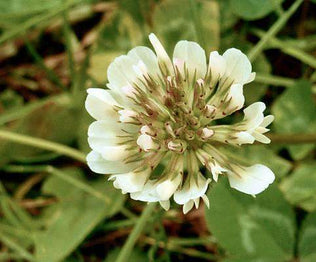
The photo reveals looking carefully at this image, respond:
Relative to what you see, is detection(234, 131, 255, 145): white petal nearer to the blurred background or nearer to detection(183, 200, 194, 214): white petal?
detection(183, 200, 194, 214): white petal

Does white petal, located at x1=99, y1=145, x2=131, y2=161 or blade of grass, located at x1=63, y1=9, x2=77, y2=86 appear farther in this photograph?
blade of grass, located at x1=63, y1=9, x2=77, y2=86

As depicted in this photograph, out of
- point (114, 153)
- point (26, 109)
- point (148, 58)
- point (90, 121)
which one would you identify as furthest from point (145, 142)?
point (26, 109)

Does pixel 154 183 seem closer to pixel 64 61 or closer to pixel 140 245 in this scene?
pixel 140 245

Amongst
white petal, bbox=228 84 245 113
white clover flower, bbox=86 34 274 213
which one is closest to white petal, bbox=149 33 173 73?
white clover flower, bbox=86 34 274 213

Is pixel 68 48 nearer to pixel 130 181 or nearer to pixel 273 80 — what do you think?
pixel 273 80

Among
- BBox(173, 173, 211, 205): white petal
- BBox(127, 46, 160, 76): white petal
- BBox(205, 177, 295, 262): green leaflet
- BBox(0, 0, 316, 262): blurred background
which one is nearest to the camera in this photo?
BBox(173, 173, 211, 205): white petal

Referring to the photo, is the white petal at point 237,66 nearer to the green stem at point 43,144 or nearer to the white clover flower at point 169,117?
the white clover flower at point 169,117
